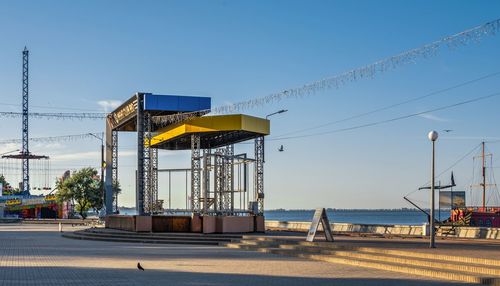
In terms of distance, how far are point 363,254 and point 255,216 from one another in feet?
43.6

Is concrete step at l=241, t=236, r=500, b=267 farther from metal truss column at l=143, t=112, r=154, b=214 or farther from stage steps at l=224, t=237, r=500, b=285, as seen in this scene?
metal truss column at l=143, t=112, r=154, b=214

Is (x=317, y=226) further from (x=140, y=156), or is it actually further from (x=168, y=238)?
(x=140, y=156)

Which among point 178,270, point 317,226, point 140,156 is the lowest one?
point 178,270

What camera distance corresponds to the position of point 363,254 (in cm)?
2136

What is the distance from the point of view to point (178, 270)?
732 inches

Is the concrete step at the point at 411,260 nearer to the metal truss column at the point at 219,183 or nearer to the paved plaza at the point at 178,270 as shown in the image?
the paved plaza at the point at 178,270

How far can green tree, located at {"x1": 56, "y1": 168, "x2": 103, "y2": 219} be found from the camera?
80.0 meters

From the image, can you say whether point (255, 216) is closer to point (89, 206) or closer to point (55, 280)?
point (55, 280)

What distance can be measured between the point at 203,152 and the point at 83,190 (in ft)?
159

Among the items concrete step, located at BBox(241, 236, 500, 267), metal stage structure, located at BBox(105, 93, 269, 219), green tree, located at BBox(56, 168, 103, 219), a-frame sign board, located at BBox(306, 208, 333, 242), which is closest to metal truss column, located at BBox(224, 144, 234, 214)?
metal stage structure, located at BBox(105, 93, 269, 219)

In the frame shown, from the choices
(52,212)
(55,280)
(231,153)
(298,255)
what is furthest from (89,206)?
(55,280)

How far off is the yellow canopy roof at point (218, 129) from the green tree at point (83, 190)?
44.6 metres

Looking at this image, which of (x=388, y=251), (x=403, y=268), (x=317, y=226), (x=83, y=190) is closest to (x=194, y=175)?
(x=317, y=226)

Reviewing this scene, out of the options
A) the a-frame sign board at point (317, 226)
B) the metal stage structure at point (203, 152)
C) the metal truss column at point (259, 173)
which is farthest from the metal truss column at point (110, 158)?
the a-frame sign board at point (317, 226)
